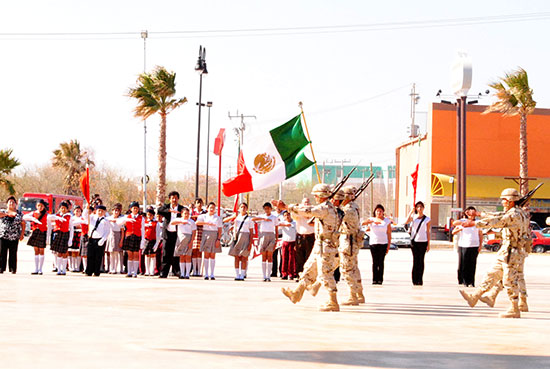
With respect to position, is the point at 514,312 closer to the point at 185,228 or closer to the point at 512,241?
the point at 512,241

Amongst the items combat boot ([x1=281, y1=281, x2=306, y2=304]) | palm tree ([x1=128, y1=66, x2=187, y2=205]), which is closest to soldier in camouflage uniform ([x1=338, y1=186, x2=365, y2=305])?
combat boot ([x1=281, y1=281, x2=306, y2=304])

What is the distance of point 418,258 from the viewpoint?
19.4 m

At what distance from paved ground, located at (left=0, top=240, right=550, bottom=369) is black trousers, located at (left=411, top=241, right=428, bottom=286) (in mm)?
1907

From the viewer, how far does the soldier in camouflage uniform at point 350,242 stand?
552 inches

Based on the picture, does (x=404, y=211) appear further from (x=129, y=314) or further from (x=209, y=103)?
(x=129, y=314)

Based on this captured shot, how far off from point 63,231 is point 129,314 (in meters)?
9.25

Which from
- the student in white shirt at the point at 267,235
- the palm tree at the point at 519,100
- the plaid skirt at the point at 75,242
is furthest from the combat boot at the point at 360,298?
the palm tree at the point at 519,100

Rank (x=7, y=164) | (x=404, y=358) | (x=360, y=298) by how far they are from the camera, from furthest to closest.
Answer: (x=7, y=164) → (x=360, y=298) → (x=404, y=358)

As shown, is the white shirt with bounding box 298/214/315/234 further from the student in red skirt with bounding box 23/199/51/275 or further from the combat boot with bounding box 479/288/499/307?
the combat boot with bounding box 479/288/499/307

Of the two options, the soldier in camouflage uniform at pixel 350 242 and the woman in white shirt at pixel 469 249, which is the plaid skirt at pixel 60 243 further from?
the soldier in camouflage uniform at pixel 350 242

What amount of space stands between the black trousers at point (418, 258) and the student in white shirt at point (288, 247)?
8.74ft

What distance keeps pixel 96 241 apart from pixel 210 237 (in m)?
2.52

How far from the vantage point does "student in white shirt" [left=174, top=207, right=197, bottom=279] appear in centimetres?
2017

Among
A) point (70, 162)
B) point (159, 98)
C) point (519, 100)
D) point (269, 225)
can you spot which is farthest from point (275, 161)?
point (70, 162)
